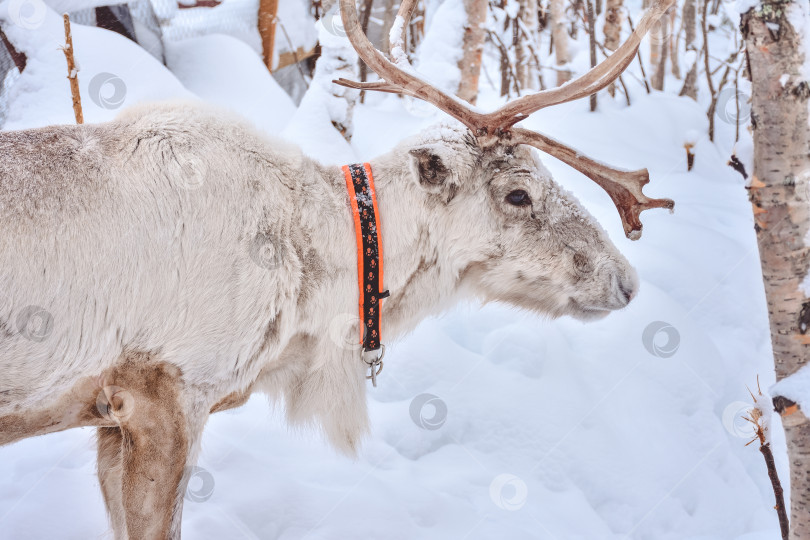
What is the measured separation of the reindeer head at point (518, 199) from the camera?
88.3 inches

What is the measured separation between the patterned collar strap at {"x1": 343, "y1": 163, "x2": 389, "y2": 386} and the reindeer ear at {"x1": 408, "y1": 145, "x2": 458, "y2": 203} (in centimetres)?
18

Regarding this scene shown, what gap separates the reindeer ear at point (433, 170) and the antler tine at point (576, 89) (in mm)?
211

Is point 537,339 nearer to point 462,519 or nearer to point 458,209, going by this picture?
point 462,519

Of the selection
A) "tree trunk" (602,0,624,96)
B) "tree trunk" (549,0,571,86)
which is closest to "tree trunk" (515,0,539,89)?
"tree trunk" (549,0,571,86)

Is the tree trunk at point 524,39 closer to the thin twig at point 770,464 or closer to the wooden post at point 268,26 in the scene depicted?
the wooden post at point 268,26

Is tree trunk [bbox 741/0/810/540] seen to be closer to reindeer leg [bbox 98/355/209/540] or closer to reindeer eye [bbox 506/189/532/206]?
reindeer eye [bbox 506/189/532/206]

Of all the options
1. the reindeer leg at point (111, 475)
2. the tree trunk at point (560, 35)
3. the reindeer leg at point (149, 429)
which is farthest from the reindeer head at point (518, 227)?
the tree trunk at point (560, 35)

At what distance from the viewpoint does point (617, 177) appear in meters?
2.25

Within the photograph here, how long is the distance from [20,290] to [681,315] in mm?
3089

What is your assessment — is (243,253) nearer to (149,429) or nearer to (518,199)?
(149,429)

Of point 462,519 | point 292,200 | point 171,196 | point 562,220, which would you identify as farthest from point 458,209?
point 462,519

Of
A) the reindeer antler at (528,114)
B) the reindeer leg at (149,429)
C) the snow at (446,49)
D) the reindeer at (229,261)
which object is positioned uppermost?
the snow at (446,49)

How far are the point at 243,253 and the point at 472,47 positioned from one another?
3.80m

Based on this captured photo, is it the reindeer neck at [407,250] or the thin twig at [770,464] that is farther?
the reindeer neck at [407,250]
